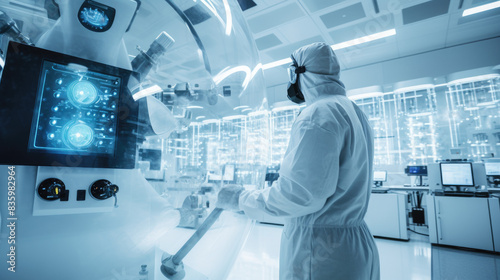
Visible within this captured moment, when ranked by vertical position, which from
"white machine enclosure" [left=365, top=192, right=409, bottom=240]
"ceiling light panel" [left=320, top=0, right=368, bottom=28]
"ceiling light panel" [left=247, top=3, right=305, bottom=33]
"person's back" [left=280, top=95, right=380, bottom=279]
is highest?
"ceiling light panel" [left=247, top=3, right=305, bottom=33]

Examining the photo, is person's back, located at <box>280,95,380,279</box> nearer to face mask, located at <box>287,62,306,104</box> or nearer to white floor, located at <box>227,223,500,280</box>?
face mask, located at <box>287,62,306,104</box>

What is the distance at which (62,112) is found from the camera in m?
0.46

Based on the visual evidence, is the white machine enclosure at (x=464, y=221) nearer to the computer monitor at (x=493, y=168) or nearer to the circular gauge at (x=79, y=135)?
the computer monitor at (x=493, y=168)

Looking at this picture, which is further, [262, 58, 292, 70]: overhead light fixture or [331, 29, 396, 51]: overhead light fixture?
[262, 58, 292, 70]: overhead light fixture

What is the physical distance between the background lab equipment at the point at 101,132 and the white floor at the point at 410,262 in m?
1.75

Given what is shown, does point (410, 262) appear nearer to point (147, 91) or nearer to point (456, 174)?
point (456, 174)

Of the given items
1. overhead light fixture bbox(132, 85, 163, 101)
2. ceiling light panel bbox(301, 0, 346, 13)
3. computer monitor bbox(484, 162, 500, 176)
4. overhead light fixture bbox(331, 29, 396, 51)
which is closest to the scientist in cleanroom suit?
overhead light fixture bbox(132, 85, 163, 101)

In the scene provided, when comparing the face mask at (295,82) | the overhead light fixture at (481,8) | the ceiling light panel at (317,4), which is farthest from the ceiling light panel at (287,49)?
the face mask at (295,82)

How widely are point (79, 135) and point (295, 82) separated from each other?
1.12 m

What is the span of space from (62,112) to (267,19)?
14.0ft

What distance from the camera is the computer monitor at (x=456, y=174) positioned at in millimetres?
3963

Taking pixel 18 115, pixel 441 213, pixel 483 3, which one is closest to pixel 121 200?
pixel 18 115

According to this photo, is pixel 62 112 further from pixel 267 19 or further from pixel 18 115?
pixel 267 19

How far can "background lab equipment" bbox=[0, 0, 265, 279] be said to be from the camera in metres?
0.45
